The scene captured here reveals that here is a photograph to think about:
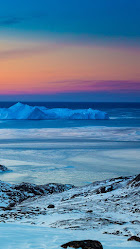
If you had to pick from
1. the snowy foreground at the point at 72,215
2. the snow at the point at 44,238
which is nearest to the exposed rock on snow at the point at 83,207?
the snowy foreground at the point at 72,215

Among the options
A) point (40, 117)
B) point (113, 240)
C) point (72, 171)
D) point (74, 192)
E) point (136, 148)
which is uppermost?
point (40, 117)

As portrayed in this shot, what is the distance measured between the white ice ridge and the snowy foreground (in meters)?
73.6

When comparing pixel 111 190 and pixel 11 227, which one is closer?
pixel 11 227

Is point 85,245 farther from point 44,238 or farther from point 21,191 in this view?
point 21,191

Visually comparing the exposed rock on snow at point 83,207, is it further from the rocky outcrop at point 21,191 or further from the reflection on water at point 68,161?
the reflection on water at point 68,161

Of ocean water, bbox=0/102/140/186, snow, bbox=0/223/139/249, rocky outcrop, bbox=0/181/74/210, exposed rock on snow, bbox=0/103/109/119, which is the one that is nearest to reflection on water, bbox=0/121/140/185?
ocean water, bbox=0/102/140/186

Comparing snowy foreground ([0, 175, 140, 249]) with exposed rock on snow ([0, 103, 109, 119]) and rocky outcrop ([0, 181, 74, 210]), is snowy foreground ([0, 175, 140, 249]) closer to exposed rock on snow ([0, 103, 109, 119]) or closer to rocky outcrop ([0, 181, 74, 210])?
rocky outcrop ([0, 181, 74, 210])

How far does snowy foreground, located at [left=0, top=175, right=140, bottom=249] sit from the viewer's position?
847 centimetres

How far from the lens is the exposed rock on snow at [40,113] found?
311ft

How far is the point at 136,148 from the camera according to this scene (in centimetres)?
4297

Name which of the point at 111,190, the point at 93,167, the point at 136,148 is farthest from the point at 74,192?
the point at 136,148

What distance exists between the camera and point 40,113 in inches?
3782

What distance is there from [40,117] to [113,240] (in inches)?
3544

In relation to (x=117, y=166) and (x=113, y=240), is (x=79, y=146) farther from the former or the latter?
(x=113, y=240)
